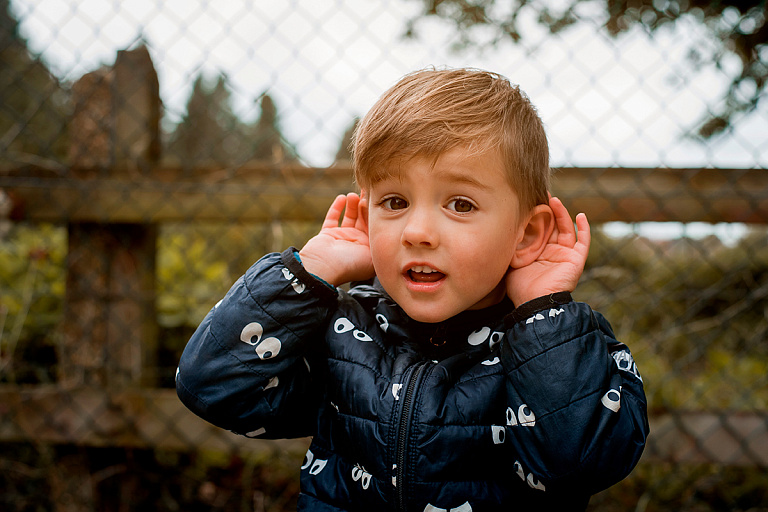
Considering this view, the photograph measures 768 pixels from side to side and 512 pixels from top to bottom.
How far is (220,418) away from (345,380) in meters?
0.26

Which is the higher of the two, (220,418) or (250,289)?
(250,289)

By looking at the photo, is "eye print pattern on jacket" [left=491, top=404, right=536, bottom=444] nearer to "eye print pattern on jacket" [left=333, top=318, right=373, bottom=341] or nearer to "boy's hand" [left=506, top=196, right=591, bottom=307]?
"boy's hand" [left=506, top=196, right=591, bottom=307]

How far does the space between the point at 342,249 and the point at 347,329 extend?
0.17 m

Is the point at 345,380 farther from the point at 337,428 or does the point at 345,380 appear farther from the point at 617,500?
the point at 617,500

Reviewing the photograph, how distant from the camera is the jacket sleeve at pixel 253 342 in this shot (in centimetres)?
98

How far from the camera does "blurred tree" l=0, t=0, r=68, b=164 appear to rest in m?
1.89

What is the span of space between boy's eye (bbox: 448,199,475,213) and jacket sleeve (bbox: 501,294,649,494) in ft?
0.67

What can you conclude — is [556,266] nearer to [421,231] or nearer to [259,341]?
[421,231]

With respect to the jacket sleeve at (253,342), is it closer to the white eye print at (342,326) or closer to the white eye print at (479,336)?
the white eye print at (342,326)

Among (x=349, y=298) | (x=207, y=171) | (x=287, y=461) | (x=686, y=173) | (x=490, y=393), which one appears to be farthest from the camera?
(x=287, y=461)

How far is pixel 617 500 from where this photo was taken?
2115 millimetres

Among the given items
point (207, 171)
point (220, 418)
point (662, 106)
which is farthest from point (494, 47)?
point (220, 418)

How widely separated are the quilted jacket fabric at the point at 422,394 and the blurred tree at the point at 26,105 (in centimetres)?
139

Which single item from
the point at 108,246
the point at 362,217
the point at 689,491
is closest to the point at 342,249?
the point at 362,217
